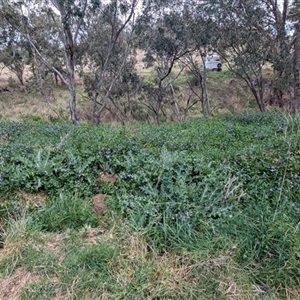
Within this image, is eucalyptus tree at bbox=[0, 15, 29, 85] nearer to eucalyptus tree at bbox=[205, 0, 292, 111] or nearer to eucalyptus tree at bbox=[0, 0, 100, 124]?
eucalyptus tree at bbox=[0, 0, 100, 124]

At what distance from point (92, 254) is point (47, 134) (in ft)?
12.2

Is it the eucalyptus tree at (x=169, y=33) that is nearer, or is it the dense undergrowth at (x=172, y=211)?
the dense undergrowth at (x=172, y=211)

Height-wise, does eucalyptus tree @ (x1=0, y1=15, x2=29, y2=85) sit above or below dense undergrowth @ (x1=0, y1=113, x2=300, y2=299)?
above

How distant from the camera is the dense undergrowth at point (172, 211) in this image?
2146 mm

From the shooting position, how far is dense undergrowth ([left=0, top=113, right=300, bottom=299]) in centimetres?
215

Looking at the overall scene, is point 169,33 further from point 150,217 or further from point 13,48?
point 150,217

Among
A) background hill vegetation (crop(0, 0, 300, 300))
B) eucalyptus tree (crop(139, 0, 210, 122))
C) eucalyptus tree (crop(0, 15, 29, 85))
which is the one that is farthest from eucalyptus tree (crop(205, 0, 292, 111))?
eucalyptus tree (crop(0, 15, 29, 85))

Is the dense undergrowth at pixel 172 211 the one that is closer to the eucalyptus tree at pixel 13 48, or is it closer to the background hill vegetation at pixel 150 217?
the background hill vegetation at pixel 150 217

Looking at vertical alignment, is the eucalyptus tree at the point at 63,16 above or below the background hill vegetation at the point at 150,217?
above

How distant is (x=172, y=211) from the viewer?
8.61 ft

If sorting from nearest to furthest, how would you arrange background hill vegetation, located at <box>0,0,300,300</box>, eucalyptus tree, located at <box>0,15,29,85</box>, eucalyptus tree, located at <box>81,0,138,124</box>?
background hill vegetation, located at <box>0,0,300,300</box> → eucalyptus tree, located at <box>81,0,138,124</box> → eucalyptus tree, located at <box>0,15,29,85</box>

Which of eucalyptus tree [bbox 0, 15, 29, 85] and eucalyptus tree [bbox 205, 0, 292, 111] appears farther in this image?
eucalyptus tree [bbox 0, 15, 29, 85]

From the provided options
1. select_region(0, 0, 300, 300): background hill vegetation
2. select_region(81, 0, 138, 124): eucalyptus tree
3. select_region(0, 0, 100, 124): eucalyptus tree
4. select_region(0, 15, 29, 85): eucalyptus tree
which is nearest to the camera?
select_region(0, 0, 300, 300): background hill vegetation

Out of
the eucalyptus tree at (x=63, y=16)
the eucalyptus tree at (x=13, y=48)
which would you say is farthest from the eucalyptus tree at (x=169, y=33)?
the eucalyptus tree at (x=13, y=48)
